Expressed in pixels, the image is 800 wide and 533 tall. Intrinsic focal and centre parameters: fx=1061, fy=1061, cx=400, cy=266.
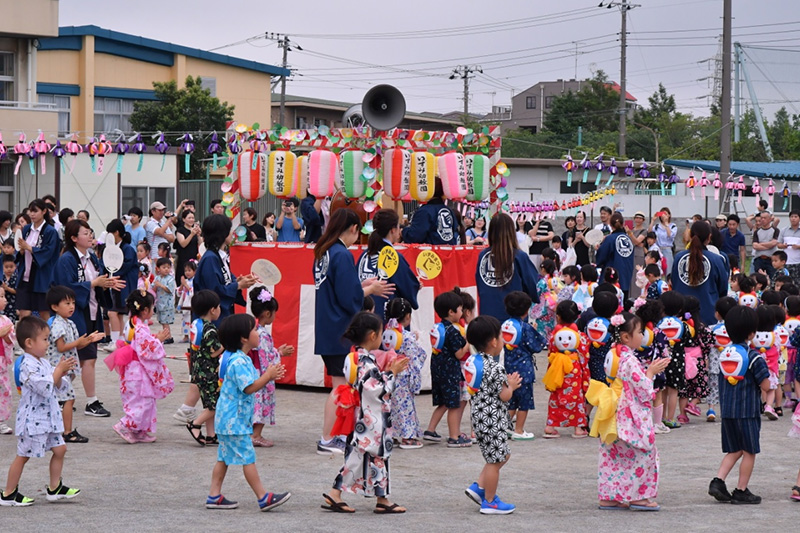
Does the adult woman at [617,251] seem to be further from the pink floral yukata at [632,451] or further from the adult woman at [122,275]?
the pink floral yukata at [632,451]

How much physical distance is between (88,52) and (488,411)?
3343cm

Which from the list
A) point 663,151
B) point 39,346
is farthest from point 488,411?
point 663,151

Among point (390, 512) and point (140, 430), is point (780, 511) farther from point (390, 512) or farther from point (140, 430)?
point (140, 430)

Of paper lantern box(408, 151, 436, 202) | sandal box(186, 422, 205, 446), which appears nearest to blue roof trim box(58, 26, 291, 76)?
paper lantern box(408, 151, 436, 202)

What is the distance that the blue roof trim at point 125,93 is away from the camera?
37.8 meters

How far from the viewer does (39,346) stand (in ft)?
22.1

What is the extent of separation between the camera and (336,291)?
8.26 meters

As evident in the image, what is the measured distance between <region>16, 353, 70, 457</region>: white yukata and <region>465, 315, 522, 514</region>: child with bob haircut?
2629 millimetres

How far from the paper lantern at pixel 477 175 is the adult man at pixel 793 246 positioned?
7.37m

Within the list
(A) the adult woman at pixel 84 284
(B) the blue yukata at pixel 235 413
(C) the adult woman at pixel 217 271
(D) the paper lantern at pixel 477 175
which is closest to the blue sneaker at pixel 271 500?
(B) the blue yukata at pixel 235 413

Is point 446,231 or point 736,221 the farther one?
point 736,221

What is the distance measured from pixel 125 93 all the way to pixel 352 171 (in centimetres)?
2917

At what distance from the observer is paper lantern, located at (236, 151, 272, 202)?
11.7 meters

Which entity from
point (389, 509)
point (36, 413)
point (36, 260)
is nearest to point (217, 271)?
point (36, 413)
